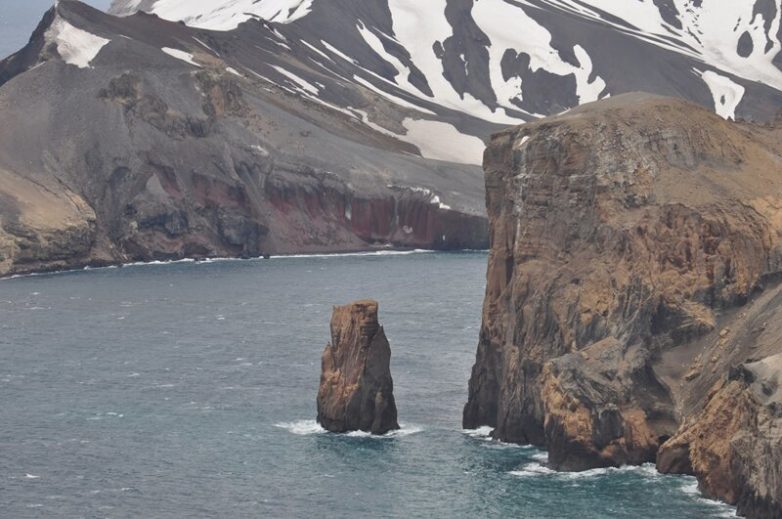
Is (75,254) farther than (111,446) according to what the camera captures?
Yes

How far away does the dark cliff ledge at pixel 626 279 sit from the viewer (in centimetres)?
7025

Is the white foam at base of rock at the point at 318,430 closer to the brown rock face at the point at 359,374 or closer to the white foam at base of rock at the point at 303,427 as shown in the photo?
the white foam at base of rock at the point at 303,427

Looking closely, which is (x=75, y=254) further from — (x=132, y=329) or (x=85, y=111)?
(x=132, y=329)

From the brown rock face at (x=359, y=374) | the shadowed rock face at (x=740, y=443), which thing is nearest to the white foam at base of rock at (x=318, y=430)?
the brown rock face at (x=359, y=374)

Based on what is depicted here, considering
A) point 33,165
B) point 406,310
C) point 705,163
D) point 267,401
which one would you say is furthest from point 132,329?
point 33,165

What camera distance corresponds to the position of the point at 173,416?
282ft

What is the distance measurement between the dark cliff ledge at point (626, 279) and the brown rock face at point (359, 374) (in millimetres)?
4003

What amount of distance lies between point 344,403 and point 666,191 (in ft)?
50.7

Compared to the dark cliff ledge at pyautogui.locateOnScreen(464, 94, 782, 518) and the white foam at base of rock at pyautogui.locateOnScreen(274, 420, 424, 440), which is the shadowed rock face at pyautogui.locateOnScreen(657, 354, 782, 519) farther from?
the white foam at base of rock at pyautogui.locateOnScreen(274, 420, 424, 440)

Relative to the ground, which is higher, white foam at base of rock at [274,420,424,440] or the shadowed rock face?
the shadowed rock face

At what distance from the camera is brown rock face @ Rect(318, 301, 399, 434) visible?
79363 millimetres

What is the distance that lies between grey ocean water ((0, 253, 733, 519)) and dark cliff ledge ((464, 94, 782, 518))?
1.89 m

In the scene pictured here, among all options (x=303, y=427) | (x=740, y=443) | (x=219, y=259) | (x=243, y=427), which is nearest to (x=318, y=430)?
(x=303, y=427)

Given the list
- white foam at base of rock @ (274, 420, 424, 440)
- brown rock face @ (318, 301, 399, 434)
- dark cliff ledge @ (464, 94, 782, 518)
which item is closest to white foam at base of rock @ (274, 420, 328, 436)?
white foam at base of rock @ (274, 420, 424, 440)
